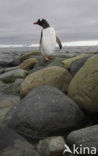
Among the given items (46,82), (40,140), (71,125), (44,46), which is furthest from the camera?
(44,46)

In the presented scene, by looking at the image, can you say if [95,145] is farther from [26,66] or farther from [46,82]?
[26,66]

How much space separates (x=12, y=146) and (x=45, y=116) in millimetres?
712

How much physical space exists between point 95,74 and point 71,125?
2.70 feet

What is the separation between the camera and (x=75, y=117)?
3.01m

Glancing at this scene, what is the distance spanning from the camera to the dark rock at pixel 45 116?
280 centimetres

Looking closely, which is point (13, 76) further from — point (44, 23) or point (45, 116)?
point (45, 116)

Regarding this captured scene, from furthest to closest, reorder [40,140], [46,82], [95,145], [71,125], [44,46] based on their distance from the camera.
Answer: [44,46] < [46,82] < [71,125] < [40,140] < [95,145]

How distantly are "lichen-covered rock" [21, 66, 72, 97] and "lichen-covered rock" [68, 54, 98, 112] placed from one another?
1.87ft

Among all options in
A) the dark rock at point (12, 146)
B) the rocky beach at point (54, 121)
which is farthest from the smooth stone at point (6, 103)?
the dark rock at point (12, 146)

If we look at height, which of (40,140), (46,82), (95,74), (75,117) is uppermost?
(95,74)

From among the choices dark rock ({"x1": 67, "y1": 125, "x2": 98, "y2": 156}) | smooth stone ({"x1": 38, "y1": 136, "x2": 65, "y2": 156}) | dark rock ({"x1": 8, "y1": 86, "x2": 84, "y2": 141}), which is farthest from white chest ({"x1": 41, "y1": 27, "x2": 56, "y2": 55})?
dark rock ({"x1": 67, "y1": 125, "x2": 98, "y2": 156})

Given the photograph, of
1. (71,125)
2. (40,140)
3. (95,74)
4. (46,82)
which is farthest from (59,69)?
(40,140)

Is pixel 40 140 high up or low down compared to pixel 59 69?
down

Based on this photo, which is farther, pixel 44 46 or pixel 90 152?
pixel 44 46
